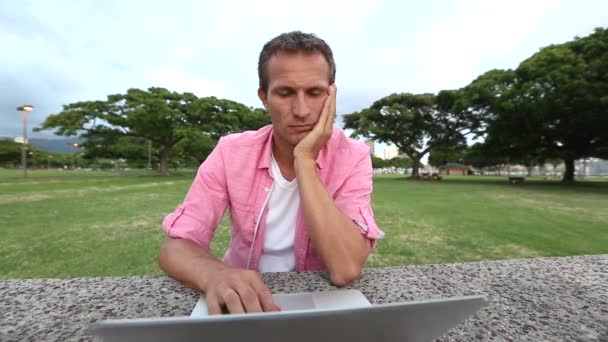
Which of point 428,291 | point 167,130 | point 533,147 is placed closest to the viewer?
point 428,291

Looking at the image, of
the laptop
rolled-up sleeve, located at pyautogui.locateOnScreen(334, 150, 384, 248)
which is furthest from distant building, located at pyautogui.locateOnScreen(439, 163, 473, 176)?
the laptop

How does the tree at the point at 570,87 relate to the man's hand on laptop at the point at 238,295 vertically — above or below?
above

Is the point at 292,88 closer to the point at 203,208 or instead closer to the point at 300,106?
the point at 300,106

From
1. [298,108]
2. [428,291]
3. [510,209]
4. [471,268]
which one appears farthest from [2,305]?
[510,209]

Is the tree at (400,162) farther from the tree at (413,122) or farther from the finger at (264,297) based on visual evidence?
the finger at (264,297)

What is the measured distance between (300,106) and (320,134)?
0.47 ft

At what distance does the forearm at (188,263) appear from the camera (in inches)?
41.6

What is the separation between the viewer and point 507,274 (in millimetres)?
1305

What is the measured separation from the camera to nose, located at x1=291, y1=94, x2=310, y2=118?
4.59 feet

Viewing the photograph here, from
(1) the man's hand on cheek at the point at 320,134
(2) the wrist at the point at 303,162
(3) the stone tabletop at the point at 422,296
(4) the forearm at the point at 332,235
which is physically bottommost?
(3) the stone tabletop at the point at 422,296

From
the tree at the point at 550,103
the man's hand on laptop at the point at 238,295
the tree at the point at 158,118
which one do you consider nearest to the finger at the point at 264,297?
the man's hand on laptop at the point at 238,295

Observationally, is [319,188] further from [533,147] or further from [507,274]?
[533,147]

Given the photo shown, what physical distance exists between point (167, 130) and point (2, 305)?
26497 millimetres

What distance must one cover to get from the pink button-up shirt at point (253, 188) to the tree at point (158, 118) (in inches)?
926
